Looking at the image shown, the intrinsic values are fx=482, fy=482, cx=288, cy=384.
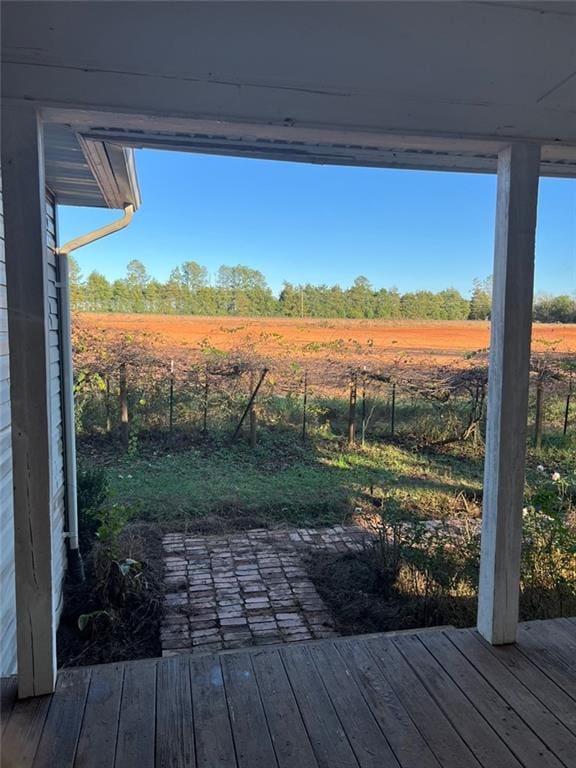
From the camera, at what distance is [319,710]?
1366 mm

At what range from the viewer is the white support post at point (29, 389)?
49.6 inches

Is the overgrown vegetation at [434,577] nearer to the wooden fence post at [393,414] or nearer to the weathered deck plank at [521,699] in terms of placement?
the weathered deck plank at [521,699]

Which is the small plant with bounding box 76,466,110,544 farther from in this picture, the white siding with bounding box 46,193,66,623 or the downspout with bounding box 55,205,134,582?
the white siding with bounding box 46,193,66,623

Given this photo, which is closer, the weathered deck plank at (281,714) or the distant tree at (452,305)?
the weathered deck plank at (281,714)

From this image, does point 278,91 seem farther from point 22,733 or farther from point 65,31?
point 22,733

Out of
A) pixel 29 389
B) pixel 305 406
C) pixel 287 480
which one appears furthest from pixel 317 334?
pixel 29 389

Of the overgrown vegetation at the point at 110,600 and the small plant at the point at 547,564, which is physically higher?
the small plant at the point at 547,564

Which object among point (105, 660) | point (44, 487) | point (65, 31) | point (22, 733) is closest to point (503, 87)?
point (65, 31)

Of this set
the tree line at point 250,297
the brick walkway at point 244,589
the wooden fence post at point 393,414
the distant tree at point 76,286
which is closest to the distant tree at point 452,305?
the tree line at point 250,297

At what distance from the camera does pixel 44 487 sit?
1.35 m

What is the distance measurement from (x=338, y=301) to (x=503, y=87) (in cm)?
419

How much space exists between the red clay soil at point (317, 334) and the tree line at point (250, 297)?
0.33 feet

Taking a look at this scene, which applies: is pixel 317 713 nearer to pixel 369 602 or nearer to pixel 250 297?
→ pixel 369 602

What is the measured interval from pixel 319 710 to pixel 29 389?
1.21m
